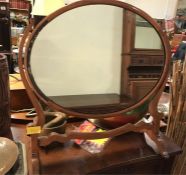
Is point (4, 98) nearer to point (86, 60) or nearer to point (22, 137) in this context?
point (22, 137)

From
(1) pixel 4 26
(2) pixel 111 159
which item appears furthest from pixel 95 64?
(1) pixel 4 26

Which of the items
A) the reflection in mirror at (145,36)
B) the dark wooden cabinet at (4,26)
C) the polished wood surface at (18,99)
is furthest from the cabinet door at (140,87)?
the dark wooden cabinet at (4,26)

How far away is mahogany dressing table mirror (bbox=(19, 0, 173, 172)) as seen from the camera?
0.58 metres

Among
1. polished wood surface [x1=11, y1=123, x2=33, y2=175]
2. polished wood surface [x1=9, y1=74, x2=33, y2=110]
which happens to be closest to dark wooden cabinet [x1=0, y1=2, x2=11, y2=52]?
polished wood surface [x1=9, y1=74, x2=33, y2=110]

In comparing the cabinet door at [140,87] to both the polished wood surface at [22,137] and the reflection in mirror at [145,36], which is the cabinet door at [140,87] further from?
the polished wood surface at [22,137]

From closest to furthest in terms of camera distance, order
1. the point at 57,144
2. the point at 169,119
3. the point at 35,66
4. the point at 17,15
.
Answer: the point at 35,66 → the point at 57,144 → the point at 169,119 → the point at 17,15

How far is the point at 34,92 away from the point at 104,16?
0.96 feet

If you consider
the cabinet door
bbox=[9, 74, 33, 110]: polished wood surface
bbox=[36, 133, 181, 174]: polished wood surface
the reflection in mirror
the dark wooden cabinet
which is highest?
the dark wooden cabinet

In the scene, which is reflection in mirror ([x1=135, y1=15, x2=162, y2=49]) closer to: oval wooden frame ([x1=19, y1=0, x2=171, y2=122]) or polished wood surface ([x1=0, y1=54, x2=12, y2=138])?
oval wooden frame ([x1=19, y1=0, x2=171, y2=122])

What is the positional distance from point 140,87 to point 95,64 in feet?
0.54

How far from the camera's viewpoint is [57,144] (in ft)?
2.27

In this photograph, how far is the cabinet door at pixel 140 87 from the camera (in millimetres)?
673

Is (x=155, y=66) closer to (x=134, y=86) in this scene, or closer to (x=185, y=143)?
(x=134, y=86)

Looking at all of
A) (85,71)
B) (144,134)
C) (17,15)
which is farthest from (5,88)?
(17,15)
